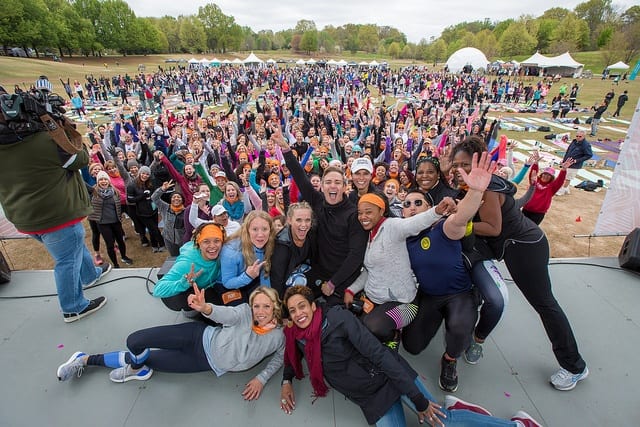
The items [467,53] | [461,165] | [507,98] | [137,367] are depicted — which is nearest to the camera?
[461,165]

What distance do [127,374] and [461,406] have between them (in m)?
3.00

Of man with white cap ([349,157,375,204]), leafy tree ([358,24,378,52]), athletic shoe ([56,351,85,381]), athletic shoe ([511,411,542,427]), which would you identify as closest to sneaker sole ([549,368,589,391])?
athletic shoe ([511,411,542,427])

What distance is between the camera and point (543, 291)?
8.91 feet

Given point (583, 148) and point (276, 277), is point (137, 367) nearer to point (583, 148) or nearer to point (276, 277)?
point (276, 277)

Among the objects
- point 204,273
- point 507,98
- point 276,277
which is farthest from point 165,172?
point 507,98

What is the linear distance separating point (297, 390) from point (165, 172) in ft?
16.4

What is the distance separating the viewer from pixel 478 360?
311 centimetres

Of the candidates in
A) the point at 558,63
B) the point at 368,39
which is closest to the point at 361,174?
the point at 558,63

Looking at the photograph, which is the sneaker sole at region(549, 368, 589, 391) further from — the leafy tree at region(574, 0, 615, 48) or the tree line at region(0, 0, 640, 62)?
the leafy tree at region(574, 0, 615, 48)

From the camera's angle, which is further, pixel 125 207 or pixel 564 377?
pixel 125 207

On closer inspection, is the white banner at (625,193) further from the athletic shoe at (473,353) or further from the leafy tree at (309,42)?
the leafy tree at (309,42)

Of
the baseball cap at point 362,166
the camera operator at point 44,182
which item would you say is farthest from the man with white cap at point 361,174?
the camera operator at point 44,182

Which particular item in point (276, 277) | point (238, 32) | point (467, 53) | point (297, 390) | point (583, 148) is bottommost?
point (297, 390)

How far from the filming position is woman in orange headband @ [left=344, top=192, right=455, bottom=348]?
2.81 m
